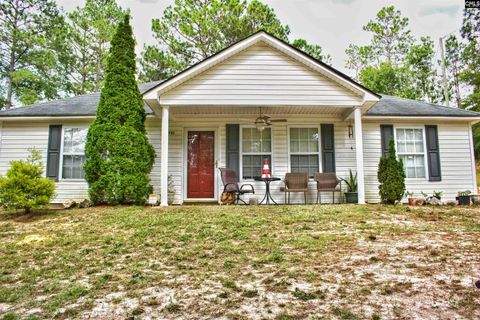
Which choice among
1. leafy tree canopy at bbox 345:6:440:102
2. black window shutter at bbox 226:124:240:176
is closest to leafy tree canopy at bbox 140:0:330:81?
leafy tree canopy at bbox 345:6:440:102

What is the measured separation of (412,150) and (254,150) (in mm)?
4425

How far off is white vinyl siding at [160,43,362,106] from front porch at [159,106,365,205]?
1168 millimetres

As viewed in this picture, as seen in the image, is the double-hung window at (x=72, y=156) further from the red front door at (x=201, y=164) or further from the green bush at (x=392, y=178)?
the green bush at (x=392, y=178)

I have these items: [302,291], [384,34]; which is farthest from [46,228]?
[384,34]

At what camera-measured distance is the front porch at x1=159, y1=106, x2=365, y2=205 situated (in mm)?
8547

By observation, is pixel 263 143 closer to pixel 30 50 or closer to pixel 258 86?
pixel 258 86

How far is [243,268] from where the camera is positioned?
2977 mm

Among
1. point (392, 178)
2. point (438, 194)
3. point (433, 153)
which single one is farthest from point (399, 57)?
point (392, 178)

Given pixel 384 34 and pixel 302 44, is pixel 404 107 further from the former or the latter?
pixel 384 34

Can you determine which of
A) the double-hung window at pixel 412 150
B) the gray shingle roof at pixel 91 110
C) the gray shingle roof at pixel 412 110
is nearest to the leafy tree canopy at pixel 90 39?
the gray shingle roof at pixel 91 110

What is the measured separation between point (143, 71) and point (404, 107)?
46.6ft

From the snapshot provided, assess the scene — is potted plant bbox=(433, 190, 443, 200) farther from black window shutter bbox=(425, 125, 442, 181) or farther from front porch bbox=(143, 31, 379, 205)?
front porch bbox=(143, 31, 379, 205)

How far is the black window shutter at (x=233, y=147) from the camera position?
8477mm

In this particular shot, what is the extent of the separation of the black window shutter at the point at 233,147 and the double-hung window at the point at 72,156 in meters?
3.95
